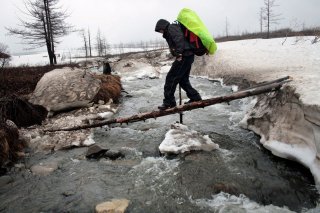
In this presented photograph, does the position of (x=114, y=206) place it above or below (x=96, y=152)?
below

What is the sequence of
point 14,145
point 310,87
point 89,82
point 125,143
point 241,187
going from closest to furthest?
point 241,187, point 310,87, point 14,145, point 125,143, point 89,82

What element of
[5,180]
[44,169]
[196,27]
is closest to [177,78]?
[196,27]

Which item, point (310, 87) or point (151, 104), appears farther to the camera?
point (151, 104)

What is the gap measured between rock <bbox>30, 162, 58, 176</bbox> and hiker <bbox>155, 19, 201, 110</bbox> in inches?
102

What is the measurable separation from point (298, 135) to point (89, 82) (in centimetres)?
757

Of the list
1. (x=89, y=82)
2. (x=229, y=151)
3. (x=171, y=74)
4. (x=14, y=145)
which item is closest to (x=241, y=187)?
(x=229, y=151)

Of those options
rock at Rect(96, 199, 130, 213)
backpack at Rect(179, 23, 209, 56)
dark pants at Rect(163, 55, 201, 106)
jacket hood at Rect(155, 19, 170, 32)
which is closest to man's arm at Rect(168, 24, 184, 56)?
jacket hood at Rect(155, 19, 170, 32)

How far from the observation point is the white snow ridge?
5883mm

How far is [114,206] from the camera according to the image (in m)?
4.08

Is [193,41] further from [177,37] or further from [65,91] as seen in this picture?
[65,91]

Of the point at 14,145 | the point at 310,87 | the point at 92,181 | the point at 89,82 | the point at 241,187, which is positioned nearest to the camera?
the point at 241,187

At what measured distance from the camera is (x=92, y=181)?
495 cm

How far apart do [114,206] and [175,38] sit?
10.6ft

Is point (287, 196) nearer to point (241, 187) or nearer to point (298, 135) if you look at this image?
point (241, 187)
